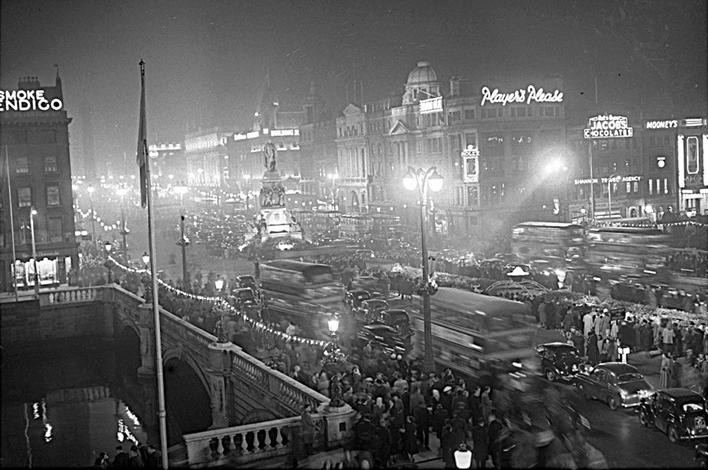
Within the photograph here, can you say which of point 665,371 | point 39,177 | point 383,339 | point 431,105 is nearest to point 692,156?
point 431,105

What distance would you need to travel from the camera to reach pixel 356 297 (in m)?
48.0

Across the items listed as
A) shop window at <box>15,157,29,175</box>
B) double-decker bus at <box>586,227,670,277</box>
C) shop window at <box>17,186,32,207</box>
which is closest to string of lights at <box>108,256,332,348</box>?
shop window at <box>17,186,32,207</box>

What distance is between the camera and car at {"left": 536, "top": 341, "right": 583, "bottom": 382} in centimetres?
3047

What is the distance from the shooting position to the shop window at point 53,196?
7088cm

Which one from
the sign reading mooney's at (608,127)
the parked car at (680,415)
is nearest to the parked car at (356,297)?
the parked car at (680,415)

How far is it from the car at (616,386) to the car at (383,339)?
7952mm

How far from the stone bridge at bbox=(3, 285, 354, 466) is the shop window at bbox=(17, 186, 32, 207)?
18.0 meters

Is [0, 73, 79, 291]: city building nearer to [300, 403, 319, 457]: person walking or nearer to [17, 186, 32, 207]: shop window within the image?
[17, 186, 32, 207]: shop window

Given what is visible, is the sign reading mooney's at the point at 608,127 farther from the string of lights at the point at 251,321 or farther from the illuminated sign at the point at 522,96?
the string of lights at the point at 251,321

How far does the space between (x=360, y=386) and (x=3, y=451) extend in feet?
34.7

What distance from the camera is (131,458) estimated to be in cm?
2234

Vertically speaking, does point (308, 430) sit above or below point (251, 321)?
below

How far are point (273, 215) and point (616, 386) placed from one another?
58.8 m

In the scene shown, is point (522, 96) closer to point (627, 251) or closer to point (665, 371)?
point (627, 251)
